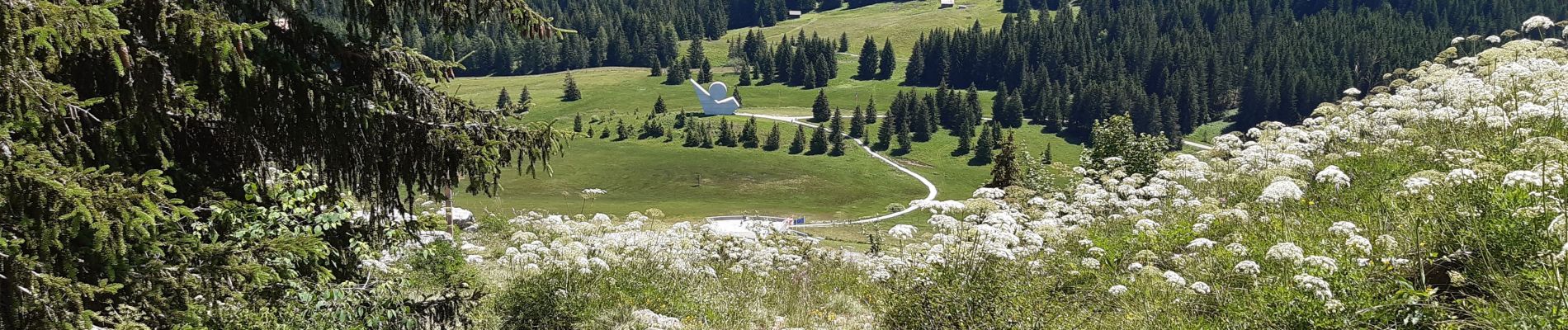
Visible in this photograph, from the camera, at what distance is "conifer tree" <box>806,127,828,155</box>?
105812 millimetres

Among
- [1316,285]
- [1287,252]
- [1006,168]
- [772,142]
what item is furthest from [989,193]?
[772,142]

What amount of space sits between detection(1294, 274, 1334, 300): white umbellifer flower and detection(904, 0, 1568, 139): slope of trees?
130571 millimetres

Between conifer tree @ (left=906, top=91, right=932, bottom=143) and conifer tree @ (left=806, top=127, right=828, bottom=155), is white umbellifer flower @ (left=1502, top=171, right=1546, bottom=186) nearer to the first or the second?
conifer tree @ (left=806, top=127, right=828, bottom=155)

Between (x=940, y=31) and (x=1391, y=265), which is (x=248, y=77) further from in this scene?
(x=940, y=31)

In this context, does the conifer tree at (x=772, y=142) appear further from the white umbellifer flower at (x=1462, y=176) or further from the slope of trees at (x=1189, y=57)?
the white umbellifer flower at (x=1462, y=176)

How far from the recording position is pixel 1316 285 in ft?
17.4

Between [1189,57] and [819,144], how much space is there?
7986 cm

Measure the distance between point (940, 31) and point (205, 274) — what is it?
17444cm

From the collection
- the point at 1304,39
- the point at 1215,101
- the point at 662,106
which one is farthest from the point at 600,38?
the point at 1304,39

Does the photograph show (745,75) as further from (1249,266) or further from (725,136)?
(1249,266)

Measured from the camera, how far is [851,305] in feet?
30.1

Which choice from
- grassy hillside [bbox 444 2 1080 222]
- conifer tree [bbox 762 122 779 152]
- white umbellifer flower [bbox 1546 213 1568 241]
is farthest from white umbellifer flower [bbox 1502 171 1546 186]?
conifer tree [bbox 762 122 779 152]

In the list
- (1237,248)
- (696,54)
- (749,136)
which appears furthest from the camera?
(696,54)

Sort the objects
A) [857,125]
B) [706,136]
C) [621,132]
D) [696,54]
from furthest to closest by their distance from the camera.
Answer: [696,54]
[857,125]
[621,132]
[706,136]
